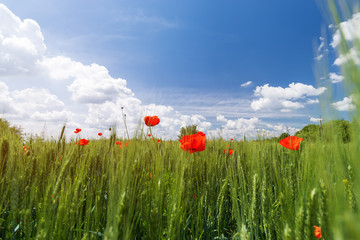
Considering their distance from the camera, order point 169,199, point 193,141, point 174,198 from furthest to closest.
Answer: point 193,141, point 169,199, point 174,198

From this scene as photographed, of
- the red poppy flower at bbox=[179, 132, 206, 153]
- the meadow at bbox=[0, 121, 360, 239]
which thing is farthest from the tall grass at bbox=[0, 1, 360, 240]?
the red poppy flower at bbox=[179, 132, 206, 153]

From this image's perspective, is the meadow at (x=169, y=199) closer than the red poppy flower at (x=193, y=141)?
Yes

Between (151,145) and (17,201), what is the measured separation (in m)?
0.80

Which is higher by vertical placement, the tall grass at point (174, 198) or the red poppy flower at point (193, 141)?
the red poppy flower at point (193, 141)

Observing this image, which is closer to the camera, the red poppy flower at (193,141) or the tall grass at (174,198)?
the tall grass at (174,198)

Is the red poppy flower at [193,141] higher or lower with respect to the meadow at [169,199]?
higher

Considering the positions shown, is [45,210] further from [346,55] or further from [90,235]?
[346,55]

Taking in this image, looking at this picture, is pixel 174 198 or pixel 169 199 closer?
pixel 174 198

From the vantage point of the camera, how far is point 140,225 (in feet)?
3.61

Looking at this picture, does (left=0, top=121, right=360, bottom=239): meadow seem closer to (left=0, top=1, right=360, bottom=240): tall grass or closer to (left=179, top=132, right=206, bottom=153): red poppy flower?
(left=0, top=1, right=360, bottom=240): tall grass

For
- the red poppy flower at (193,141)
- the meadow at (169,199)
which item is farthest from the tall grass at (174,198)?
the red poppy flower at (193,141)

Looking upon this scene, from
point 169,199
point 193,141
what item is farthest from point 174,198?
point 193,141

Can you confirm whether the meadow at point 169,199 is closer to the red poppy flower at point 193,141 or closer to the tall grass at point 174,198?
the tall grass at point 174,198

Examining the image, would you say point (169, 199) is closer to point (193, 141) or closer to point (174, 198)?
point (174, 198)
